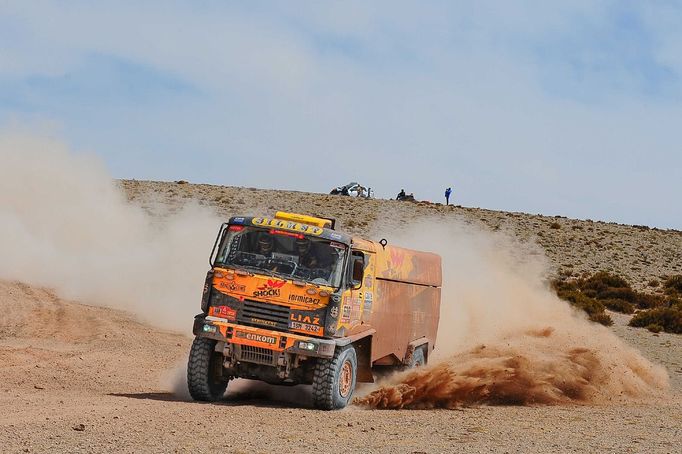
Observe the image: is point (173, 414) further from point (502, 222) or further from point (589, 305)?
point (502, 222)

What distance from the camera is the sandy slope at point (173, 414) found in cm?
1031

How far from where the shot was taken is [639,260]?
182 feet

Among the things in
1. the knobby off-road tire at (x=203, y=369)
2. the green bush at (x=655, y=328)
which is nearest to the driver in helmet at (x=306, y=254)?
the knobby off-road tire at (x=203, y=369)

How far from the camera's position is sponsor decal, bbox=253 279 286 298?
1402cm

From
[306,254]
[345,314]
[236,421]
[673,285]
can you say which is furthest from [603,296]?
[236,421]

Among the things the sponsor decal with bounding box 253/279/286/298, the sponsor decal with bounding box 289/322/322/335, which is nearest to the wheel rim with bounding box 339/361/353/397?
the sponsor decal with bounding box 289/322/322/335

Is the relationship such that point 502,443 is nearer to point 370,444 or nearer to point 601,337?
point 370,444

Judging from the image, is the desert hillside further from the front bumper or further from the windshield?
the front bumper

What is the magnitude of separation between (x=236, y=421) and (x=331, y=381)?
224 centimetres

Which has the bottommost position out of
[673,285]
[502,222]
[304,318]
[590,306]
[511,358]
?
[511,358]

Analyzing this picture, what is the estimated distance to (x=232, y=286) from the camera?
14.2 metres

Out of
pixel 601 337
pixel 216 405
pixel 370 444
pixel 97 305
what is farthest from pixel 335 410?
pixel 97 305

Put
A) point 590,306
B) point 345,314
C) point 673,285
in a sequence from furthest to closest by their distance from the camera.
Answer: point 673,285, point 590,306, point 345,314

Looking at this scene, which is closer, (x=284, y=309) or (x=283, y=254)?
(x=284, y=309)
